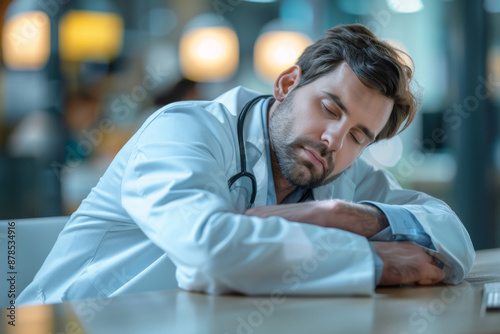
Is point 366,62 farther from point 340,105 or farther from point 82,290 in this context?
point 82,290

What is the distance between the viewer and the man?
1034mm

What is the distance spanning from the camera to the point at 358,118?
1.46 metres

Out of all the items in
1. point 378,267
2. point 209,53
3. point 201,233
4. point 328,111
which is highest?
point 328,111

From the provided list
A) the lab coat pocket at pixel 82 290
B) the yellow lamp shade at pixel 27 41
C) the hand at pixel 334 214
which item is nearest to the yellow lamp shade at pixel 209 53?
the yellow lamp shade at pixel 27 41

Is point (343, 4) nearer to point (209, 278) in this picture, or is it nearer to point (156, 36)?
point (156, 36)

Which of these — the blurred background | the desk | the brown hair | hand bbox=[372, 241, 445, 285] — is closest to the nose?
the brown hair

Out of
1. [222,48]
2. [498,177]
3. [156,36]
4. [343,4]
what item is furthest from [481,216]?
[156,36]

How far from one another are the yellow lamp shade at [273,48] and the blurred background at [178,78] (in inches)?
1.6

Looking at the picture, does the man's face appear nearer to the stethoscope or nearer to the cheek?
the cheek

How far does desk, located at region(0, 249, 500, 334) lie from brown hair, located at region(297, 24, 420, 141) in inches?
24.2

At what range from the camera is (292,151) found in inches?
59.2

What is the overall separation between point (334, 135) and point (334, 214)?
25cm

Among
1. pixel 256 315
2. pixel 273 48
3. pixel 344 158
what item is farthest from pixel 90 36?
pixel 256 315

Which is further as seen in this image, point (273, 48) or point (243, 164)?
point (273, 48)
